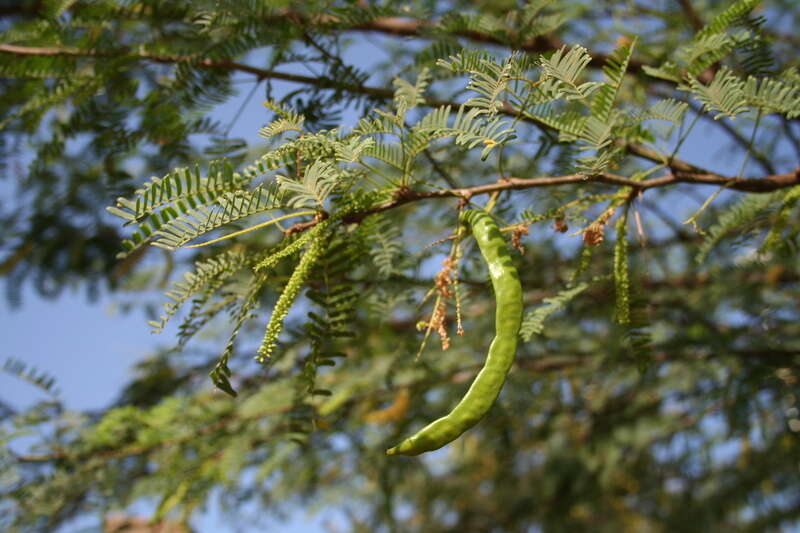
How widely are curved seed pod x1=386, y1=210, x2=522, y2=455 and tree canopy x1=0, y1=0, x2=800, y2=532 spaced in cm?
12

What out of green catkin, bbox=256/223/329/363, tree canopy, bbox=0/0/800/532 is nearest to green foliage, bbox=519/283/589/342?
tree canopy, bbox=0/0/800/532

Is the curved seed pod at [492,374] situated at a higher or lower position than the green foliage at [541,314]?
higher

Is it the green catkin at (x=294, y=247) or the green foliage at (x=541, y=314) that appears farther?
the green foliage at (x=541, y=314)

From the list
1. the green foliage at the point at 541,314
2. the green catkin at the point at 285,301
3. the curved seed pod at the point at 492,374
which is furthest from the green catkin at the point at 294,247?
the green foliage at the point at 541,314

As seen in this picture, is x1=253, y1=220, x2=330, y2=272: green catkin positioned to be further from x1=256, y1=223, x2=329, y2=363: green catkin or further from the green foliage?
the green foliage

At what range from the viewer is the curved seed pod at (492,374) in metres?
0.86

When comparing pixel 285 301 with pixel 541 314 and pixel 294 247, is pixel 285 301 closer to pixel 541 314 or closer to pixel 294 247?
pixel 294 247

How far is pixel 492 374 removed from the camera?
0.87 meters

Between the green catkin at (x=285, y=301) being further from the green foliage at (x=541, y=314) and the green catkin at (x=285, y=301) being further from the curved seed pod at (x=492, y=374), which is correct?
the green foliage at (x=541, y=314)

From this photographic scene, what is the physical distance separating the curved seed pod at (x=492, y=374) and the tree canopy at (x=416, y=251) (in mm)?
121

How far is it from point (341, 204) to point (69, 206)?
1993 millimetres

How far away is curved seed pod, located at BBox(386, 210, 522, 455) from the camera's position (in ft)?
2.83

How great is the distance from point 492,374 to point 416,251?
35.8 inches

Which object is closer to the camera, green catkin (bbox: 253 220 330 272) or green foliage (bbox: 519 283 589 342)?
green catkin (bbox: 253 220 330 272)
